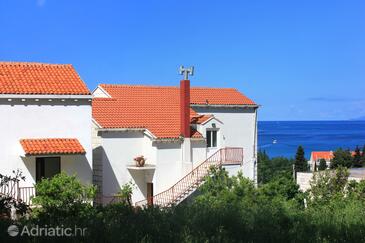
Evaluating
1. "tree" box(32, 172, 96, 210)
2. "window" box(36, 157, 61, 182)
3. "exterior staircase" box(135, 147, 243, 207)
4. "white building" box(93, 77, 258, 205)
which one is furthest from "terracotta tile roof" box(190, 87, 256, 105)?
"tree" box(32, 172, 96, 210)

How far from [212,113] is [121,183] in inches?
334

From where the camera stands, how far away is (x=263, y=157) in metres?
86.5

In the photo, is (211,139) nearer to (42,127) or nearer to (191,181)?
(191,181)

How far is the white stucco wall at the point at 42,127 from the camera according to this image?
2200 centimetres

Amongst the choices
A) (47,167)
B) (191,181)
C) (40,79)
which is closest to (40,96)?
(40,79)

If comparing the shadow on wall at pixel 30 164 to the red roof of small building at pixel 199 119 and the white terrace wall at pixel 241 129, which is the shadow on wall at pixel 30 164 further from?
the white terrace wall at pixel 241 129

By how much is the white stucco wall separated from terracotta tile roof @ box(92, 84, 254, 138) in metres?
4.21

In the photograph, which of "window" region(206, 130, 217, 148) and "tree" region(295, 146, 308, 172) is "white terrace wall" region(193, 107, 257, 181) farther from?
"tree" region(295, 146, 308, 172)

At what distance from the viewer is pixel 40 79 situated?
77.5ft

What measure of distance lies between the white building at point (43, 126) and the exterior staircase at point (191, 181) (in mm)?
4956

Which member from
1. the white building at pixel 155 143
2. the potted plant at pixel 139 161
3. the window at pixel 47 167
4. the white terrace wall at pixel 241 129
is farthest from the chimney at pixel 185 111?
the window at pixel 47 167

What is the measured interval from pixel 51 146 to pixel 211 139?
434 inches

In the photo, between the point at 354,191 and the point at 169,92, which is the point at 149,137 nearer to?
the point at 169,92

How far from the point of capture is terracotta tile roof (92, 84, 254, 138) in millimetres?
28594
